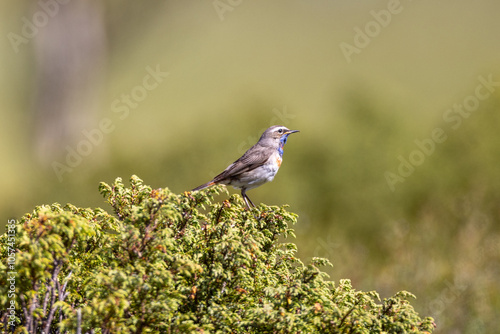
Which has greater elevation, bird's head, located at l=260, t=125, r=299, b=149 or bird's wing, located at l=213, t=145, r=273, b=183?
bird's head, located at l=260, t=125, r=299, b=149

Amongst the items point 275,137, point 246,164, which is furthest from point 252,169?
point 275,137

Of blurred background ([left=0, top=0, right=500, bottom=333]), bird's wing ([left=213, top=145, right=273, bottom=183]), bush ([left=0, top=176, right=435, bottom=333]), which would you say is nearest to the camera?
bush ([left=0, top=176, right=435, bottom=333])

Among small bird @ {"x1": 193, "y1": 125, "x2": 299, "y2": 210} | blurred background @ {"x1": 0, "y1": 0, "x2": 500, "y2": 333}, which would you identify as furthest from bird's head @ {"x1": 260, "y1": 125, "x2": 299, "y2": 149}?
blurred background @ {"x1": 0, "y1": 0, "x2": 500, "y2": 333}

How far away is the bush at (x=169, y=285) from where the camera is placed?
11.1ft

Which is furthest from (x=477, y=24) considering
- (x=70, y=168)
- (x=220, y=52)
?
(x=70, y=168)

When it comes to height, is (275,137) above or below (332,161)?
below

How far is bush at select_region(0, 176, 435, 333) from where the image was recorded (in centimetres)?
338

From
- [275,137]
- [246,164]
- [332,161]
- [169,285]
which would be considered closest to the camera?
→ [169,285]

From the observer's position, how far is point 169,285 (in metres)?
3.50

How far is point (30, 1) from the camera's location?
2483 cm

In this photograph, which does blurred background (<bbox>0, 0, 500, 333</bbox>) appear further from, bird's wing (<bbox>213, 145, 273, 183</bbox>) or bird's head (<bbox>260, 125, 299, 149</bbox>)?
bird's wing (<bbox>213, 145, 273, 183</bbox>)

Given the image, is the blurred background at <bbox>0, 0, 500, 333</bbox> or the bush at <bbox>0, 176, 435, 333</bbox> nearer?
the bush at <bbox>0, 176, 435, 333</bbox>

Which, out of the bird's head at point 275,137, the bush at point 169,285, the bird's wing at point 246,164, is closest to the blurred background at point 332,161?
the bird's head at point 275,137

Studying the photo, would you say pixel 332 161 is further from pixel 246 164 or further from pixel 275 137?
pixel 246 164
